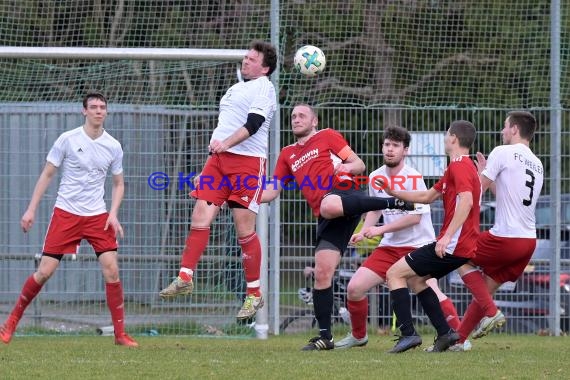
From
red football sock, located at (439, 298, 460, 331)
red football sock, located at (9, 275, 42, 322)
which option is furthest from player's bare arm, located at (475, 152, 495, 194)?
red football sock, located at (9, 275, 42, 322)

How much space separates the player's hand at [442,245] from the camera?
862 cm

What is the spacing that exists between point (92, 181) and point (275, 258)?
2755mm

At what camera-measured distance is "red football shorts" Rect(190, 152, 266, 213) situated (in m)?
9.14

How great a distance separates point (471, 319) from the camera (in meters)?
9.46

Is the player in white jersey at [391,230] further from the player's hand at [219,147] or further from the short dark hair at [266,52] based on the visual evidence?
the player's hand at [219,147]

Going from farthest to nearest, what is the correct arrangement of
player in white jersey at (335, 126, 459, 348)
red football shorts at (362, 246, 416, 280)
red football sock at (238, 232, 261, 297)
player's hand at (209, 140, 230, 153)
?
red football shorts at (362, 246, 416, 280), player in white jersey at (335, 126, 459, 348), red football sock at (238, 232, 261, 297), player's hand at (209, 140, 230, 153)

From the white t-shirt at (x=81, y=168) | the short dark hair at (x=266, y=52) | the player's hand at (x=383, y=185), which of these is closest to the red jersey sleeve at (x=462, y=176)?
the player's hand at (x=383, y=185)

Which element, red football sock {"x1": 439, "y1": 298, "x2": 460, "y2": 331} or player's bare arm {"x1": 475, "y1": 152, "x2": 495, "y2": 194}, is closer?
player's bare arm {"x1": 475, "y1": 152, "x2": 495, "y2": 194}

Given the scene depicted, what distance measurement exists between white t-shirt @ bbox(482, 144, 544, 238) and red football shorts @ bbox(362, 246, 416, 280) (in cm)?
85

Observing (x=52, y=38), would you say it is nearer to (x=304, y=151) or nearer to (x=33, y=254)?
(x=33, y=254)

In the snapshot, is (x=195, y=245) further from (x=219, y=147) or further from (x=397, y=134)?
(x=397, y=134)

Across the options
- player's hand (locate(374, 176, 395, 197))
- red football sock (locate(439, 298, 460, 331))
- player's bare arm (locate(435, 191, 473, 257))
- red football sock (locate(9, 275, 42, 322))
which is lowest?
red football sock (locate(439, 298, 460, 331))

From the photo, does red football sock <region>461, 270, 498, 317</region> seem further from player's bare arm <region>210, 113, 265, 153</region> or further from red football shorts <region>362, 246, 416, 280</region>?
player's bare arm <region>210, 113, 265, 153</region>

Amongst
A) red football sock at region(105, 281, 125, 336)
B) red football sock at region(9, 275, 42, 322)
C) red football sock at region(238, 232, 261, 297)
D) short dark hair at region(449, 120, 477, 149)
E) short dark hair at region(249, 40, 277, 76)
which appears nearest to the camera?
short dark hair at region(449, 120, 477, 149)
